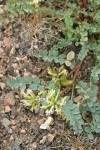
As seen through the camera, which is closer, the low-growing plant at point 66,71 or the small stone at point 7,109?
the low-growing plant at point 66,71

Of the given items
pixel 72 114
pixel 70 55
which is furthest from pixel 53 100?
pixel 70 55

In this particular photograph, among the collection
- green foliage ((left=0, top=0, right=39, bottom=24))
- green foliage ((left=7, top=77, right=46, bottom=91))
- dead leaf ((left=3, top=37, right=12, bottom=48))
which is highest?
green foliage ((left=0, top=0, right=39, bottom=24))

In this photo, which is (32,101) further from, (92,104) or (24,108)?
(92,104)

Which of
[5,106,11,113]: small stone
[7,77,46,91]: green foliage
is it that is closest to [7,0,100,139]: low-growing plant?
[7,77,46,91]: green foliage

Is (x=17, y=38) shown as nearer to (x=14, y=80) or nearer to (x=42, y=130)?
(x=14, y=80)

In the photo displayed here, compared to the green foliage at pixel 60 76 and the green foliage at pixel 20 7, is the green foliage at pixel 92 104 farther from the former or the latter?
the green foliage at pixel 20 7

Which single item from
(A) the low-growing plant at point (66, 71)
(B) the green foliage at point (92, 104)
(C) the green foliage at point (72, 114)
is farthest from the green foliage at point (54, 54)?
(C) the green foliage at point (72, 114)

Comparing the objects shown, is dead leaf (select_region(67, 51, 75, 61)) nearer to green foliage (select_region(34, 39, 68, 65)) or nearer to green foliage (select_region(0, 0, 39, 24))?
green foliage (select_region(34, 39, 68, 65))

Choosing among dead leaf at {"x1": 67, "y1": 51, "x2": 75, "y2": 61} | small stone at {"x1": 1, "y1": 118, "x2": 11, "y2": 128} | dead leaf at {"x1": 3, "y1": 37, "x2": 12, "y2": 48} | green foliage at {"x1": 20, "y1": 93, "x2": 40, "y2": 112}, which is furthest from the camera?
dead leaf at {"x1": 3, "y1": 37, "x2": 12, "y2": 48}

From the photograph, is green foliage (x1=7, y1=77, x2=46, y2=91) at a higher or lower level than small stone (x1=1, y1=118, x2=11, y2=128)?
higher

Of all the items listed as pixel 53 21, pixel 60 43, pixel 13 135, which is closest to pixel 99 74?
pixel 60 43
